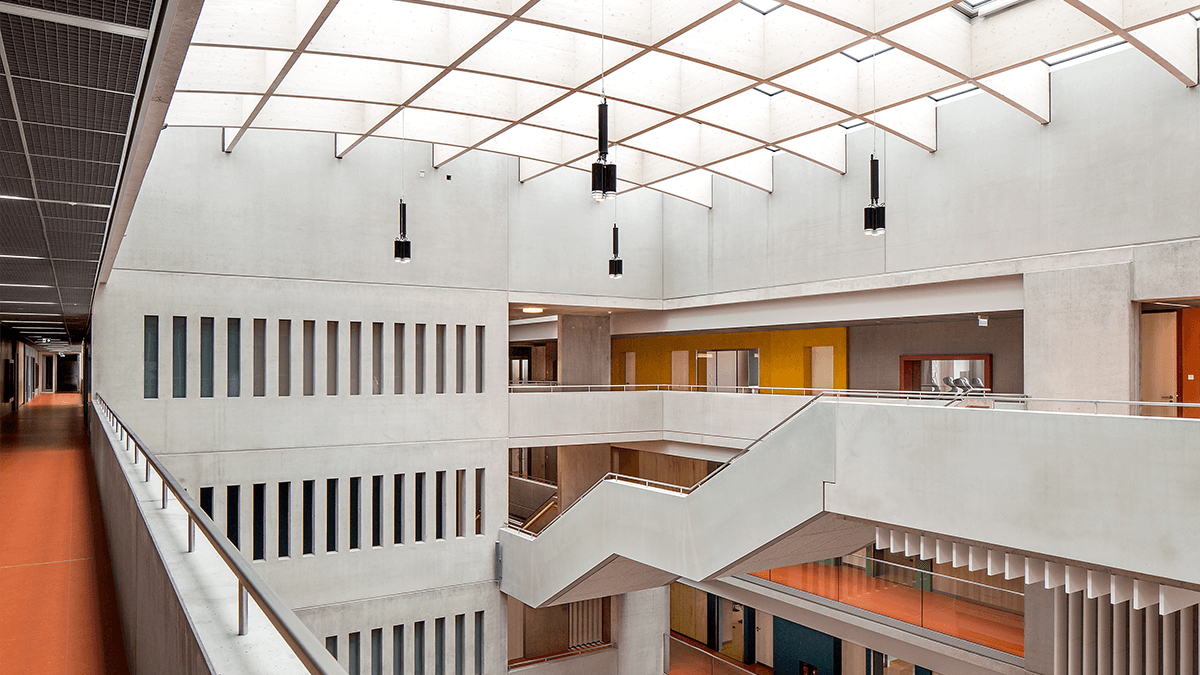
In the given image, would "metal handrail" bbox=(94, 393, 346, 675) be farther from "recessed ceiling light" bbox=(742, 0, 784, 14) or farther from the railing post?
"recessed ceiling light" bbox=(742, 0, 784, 14)

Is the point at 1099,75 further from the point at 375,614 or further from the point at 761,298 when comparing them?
the point at 375,614

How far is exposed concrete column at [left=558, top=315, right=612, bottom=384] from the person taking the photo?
2773 centimetres

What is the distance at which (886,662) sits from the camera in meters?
23.1

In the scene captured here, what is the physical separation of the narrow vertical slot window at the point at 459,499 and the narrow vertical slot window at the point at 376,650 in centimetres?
336

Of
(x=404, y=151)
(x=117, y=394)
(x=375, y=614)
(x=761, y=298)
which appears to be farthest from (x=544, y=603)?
(x=404, y=151)

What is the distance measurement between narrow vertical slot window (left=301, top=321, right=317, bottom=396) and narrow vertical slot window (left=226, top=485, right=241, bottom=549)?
3.07 metres

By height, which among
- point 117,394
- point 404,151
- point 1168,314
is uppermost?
point 404,151

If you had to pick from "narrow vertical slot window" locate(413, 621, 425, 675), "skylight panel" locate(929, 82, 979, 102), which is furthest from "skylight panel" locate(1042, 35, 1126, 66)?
"narrow vertical slot window" locate(413, 621, 425, 675)

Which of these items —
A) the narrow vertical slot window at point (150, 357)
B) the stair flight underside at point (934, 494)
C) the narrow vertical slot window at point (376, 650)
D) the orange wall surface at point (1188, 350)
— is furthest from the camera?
the narrow vertical slot window at point (376, 650)

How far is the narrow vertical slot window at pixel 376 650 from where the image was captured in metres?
20.6

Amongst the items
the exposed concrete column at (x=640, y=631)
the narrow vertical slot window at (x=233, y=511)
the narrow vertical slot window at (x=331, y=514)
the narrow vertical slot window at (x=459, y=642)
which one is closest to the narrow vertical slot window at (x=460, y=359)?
the narrow vertical slot window at (x=331, y=514)

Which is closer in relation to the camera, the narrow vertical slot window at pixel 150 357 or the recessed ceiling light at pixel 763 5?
the recessed ceiling light at pixel 763 5

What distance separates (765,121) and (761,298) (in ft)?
19.6

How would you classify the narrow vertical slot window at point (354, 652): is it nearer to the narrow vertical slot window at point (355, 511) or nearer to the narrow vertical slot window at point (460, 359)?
the narrow vertical slot window at point (355, 511)
